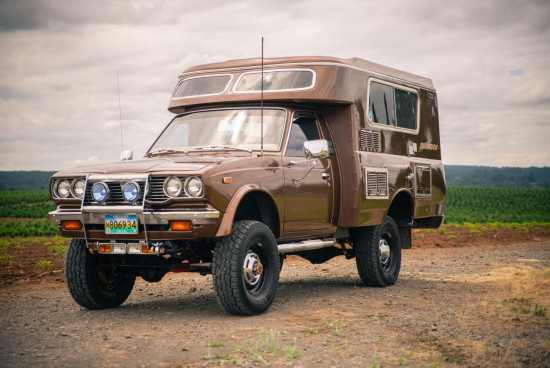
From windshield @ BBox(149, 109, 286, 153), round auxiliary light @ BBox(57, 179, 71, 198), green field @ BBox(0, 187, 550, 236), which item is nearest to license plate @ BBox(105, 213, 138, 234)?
round auxiliary light @ BBox(57, 179, 71, 198)

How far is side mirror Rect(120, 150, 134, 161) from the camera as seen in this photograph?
8.70 m

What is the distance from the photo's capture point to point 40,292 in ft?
33.6

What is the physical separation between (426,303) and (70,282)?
428cm

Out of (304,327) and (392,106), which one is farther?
(392,106)

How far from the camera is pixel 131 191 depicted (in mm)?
6984

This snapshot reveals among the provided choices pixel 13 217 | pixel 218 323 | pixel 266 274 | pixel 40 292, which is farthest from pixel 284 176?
pixel 13 217

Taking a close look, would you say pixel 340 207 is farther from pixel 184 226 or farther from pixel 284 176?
pixel 184 226

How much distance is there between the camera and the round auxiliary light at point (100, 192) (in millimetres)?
7148

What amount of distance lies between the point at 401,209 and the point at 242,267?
4884 millimetres

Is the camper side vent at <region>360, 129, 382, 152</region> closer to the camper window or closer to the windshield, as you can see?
the camper window

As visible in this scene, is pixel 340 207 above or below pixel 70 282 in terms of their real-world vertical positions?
above

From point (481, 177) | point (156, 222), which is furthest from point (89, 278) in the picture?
point (481, 177)

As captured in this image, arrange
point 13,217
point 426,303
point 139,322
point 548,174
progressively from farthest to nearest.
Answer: point 548,174 → point 13,217 → point 426,303 → point 139,322

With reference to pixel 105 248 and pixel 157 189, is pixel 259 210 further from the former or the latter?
pixel 105 248
